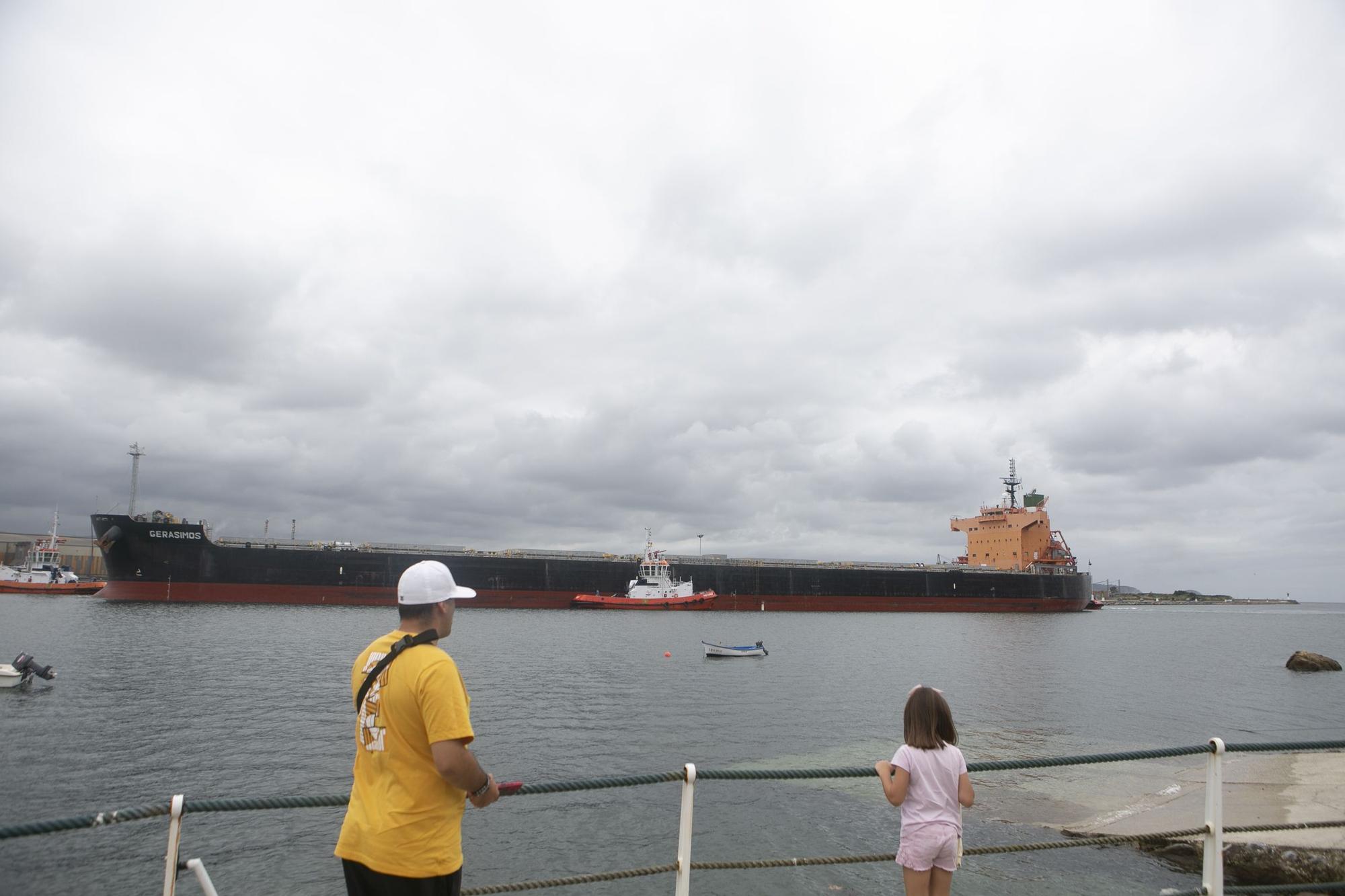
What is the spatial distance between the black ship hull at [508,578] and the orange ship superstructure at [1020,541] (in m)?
2.38

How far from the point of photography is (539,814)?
479 inches

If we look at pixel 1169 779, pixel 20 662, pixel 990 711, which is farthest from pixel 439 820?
pixel 20 662

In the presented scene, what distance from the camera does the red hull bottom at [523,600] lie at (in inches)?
2078

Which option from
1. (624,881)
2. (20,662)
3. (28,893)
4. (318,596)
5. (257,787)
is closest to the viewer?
(28,893)

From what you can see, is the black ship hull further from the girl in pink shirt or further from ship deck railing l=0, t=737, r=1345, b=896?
the girl in pink shirt

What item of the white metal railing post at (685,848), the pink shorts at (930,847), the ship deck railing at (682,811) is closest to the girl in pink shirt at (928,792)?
the pink shorts at (930,847)

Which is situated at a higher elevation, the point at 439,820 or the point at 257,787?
the point at 439,820

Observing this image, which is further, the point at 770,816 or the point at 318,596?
the point at 318,596

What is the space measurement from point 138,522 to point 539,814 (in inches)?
2006

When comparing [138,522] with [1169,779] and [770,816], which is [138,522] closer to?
[770,816]

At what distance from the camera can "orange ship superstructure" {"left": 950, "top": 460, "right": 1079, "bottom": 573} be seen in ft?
266

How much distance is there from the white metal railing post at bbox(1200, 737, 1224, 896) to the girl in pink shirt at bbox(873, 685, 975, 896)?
66.6 inches

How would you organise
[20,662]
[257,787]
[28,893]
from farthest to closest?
[20,662], [257,787], [28,893]

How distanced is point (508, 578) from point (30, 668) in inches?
1576
